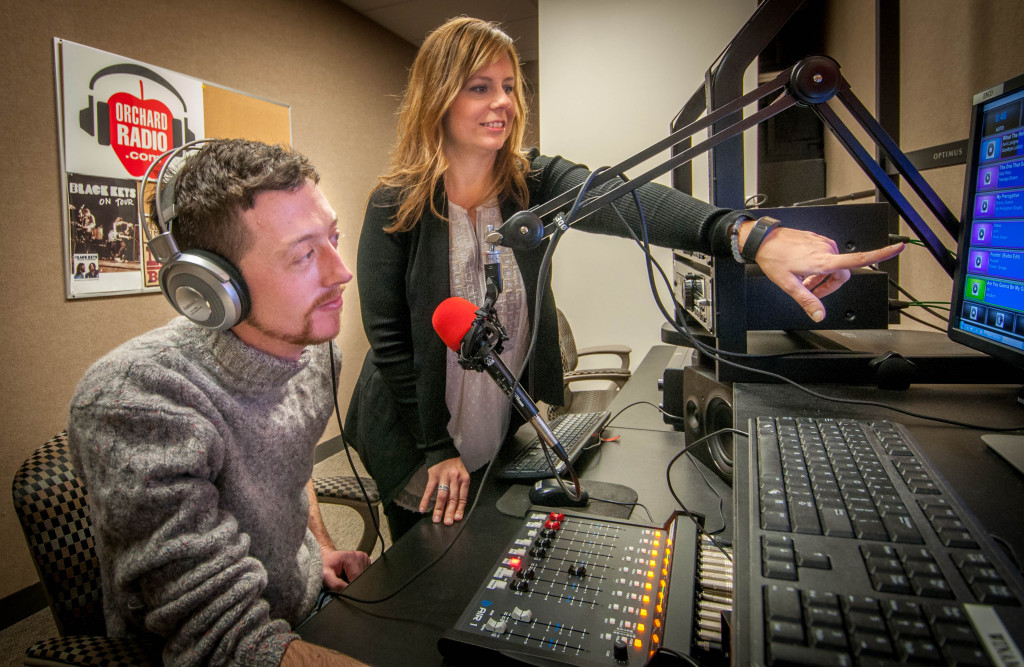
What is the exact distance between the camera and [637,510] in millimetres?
886

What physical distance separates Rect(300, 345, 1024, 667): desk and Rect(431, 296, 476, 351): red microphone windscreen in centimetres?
31

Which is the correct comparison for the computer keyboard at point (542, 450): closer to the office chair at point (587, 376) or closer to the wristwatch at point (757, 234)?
the wristwatch at point (757, 234)

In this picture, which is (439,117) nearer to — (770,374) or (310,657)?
(770,374)

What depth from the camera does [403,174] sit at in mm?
1267

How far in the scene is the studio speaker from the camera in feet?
3.18

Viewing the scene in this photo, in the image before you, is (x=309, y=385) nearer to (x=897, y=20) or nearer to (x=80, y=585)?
(x=80, y=585)

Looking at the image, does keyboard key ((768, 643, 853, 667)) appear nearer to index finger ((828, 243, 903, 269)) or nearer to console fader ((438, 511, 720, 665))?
console fader ((438, 511, 720, 665))

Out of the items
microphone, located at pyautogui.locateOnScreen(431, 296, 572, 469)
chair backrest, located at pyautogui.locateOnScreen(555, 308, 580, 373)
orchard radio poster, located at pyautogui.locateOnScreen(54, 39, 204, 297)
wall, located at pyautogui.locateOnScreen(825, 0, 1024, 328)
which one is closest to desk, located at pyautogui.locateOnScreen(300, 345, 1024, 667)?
microphone, located at pyautogui.locateOnScreen(431, 296, 572, 469)

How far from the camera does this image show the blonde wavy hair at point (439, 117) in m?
1.20

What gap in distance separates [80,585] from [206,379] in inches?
14.4

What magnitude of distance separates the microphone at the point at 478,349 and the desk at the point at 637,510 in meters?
0.21

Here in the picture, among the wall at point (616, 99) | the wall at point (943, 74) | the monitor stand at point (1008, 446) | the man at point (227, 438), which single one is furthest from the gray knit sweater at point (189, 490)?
the wall at point (616, 99)

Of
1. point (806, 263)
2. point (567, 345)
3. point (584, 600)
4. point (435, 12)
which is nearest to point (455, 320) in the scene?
point (584, 600)

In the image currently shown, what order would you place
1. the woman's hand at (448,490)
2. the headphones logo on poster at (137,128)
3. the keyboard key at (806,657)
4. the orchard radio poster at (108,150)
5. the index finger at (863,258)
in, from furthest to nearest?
the headphones logo on poster at (137,128), the orchard radio poster at (108,150), the woman's hand at (448,490), the index finger at (863,258), the keyboard key at (806,657)
